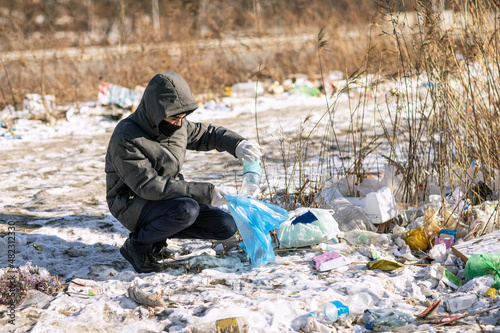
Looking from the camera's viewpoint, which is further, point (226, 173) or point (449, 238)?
point (226, 173)

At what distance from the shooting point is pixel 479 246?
2740mm

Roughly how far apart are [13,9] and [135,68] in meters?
13.5

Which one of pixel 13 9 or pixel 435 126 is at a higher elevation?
pixel 13 9

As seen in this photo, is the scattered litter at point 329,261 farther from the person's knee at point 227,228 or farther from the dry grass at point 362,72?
the dry grass at point 362,72

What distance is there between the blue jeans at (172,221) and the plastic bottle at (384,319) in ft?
3.02

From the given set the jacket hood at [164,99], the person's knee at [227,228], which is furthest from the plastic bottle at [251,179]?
the jacket hood at [164,99]

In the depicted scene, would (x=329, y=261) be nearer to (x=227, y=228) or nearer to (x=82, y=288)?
(x=227, y=228)

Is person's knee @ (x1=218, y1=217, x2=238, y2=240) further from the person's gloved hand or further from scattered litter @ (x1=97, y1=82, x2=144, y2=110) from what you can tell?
scattered litter @ (x1=97, y1=82, x2=144, y2=110)

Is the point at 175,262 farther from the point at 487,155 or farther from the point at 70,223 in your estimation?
the point at 487,155

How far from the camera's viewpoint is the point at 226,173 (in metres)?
4.46

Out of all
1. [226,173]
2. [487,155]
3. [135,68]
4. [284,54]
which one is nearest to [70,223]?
[226,173]

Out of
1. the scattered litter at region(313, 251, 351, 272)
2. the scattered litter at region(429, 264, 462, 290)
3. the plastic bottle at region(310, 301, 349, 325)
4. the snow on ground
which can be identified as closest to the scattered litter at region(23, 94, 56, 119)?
the snow on ground

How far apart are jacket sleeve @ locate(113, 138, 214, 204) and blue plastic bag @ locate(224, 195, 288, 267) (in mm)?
308

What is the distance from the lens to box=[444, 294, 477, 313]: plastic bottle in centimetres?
229
